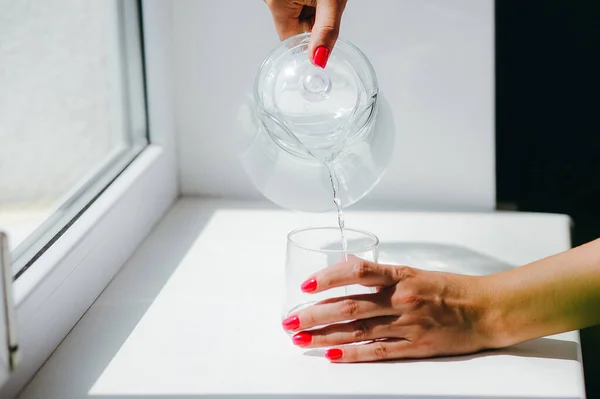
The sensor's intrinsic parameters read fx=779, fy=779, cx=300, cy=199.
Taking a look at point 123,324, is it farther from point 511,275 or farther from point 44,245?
point 511,275

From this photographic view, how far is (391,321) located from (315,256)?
0.09 m

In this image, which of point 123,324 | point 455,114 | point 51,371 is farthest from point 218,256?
point 455,114

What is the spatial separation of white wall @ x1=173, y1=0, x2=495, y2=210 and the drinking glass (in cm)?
43

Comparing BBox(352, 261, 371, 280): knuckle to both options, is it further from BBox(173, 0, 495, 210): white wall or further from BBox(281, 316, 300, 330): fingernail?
BBox(173, 0, 495, 210): white wall

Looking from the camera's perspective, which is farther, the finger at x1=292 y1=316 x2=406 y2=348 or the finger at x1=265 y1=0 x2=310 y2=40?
the finger at x1=265 y1=0 x2=310 y2=40

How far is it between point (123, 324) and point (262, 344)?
0.15m

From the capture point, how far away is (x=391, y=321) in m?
0.71

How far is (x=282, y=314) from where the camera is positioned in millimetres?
781

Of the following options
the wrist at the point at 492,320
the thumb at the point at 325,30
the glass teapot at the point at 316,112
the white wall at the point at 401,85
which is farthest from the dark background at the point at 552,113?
the wrist at the point at 492,320

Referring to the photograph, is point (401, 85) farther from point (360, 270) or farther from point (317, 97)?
point (360, 270)

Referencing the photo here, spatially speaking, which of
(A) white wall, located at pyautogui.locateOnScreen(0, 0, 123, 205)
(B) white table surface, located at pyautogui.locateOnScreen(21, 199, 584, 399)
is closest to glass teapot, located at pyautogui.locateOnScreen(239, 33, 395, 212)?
(B) white table surface, located at pyautogui.locateOnScreen(21, 199, 584, 399)

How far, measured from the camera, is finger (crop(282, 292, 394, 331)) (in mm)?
700

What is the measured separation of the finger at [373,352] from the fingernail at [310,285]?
60 mm

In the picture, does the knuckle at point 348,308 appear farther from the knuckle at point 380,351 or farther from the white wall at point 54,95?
the white wall at point 54,95
